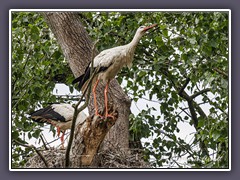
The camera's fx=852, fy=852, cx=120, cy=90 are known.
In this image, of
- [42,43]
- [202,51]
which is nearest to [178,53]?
[202,51]

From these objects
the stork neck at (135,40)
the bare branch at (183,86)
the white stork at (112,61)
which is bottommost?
the bare branch at (183,86)

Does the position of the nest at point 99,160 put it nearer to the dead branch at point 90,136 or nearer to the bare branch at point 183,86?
the dead branch at point 90,136

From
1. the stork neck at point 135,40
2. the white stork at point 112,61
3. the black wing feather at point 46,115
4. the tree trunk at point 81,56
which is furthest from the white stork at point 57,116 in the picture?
the stork neck at point 135,40

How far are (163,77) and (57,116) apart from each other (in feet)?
2.31

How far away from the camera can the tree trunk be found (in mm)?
5277

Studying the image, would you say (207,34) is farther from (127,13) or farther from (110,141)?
(110,141)

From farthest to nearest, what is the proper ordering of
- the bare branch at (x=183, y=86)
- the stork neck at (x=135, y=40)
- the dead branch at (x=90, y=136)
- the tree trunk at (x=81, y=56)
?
1. the tree trunk at (x=81, y=56)
2. the bare branch at (x=183, y=86)
3. the stork neck at (x=135, y=40)
4. the dead branch at (x=90, y=136)

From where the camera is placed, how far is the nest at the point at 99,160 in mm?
4828

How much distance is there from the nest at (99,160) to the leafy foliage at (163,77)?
97mm

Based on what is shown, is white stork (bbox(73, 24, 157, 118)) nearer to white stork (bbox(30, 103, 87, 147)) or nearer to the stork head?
the stork head

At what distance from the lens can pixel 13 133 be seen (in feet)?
15.7

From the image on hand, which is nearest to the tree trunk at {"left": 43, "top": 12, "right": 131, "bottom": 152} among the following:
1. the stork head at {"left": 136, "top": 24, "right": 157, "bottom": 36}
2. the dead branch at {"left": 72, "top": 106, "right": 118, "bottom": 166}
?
the dead branch at {"left": 72, "top": 106, "right": 118, "bottom": 166}
